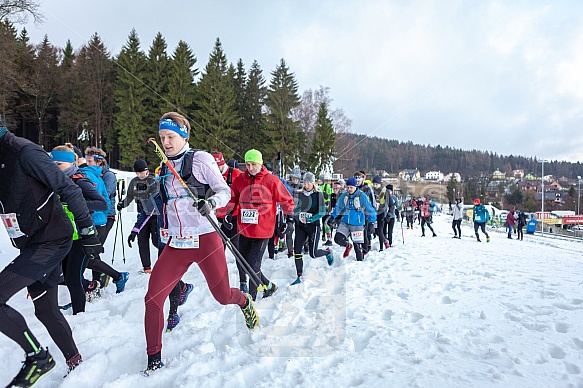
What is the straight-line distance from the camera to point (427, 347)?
3148 mm

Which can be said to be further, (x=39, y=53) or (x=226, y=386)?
(x=39, y=53)

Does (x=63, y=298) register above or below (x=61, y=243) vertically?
below

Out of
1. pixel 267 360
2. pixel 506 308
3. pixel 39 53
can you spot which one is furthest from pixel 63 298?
pixel 39 53

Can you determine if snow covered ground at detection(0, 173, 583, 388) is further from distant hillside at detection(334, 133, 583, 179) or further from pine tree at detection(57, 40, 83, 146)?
distant hillside at detection(334, 133, 583, 179)

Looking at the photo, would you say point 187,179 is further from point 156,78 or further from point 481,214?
point 156,78

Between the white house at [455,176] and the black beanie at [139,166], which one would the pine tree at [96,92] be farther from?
the white house at [455,176]

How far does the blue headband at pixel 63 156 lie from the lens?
11.7 ft

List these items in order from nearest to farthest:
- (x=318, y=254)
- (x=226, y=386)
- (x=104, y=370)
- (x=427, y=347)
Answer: (x=226, y=386)
(x=104, y=370)
(x=427, y=347)
(x=318, y=254)

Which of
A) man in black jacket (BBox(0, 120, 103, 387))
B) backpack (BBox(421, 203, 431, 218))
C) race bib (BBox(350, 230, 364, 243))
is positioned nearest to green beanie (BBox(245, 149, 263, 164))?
man in black jacket (BBox(0, 120, 103, 387))

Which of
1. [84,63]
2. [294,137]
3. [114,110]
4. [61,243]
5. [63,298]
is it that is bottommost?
[63,298]

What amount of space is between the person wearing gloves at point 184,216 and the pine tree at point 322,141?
32177 millimetres

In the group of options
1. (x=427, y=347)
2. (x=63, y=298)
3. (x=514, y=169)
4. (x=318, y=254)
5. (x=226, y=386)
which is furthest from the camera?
(x=514, y=169)

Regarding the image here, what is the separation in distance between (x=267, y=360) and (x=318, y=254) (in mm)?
3852

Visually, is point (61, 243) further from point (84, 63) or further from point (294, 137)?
point (84, 63)
